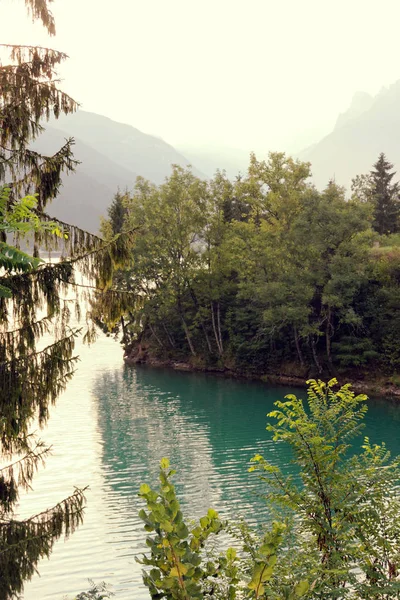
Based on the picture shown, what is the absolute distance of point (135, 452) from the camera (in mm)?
25703

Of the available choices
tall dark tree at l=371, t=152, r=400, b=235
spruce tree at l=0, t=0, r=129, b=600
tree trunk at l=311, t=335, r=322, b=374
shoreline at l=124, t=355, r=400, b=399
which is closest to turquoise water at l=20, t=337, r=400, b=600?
shoreline at l=124, t=355, r=400, b=399

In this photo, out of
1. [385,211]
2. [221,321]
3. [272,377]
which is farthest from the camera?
[385,211]

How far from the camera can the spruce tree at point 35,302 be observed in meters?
8.77

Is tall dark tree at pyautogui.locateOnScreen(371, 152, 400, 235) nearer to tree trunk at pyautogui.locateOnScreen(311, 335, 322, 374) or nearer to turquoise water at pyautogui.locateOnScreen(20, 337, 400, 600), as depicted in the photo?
tree trunk at pyautogui.locateOnScreen(311, 335, 322, 374)

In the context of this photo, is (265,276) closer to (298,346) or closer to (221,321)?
(298,346)

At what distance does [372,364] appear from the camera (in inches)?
1464

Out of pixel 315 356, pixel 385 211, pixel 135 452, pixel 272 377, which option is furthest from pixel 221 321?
pixel 135 452

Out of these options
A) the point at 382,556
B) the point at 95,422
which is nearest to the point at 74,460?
the point at 95,422

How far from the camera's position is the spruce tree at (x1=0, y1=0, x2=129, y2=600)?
8.77 meters

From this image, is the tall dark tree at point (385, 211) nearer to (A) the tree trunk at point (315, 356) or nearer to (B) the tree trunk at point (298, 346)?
(B) the tree trunk at point (298, 346)

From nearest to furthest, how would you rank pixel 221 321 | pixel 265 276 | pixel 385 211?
pixel 265 276 < pixel 221 321 < pixel 385 211

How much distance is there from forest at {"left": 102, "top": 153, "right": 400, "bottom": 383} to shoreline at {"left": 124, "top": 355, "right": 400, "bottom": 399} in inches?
15.4

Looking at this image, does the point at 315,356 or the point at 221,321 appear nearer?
the point at 315,356

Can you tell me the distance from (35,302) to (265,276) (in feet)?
107
